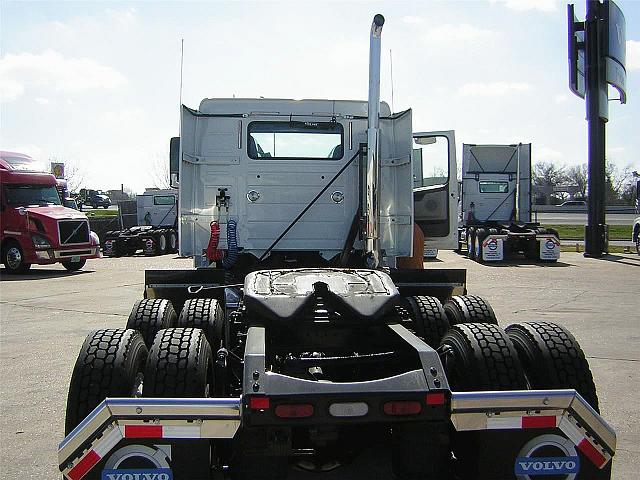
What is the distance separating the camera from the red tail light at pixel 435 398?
3174mm

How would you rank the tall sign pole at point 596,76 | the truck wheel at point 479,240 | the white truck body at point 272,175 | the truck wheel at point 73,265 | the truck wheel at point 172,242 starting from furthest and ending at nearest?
the truck wheel at point 172,242 → the tall sign pole at point 596,76 → the truck wheel at point 479,240 → the truck wheel at point 73,265 → the white truck body at point 272,175

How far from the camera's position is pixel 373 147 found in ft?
19.7

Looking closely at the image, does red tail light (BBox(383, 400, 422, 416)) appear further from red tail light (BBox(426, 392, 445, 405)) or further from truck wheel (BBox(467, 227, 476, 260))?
truck wheel (BBox(467, 227, 476, 260))

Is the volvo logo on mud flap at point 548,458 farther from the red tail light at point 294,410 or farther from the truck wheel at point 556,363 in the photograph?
the red tail light at point 294,410

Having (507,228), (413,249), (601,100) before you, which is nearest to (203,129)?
(413,249)

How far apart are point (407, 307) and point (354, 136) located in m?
2.60

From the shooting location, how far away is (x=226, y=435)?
123 inches

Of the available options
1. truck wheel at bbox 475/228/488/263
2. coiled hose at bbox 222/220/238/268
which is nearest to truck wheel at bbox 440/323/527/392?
coiled hose at bbox 222/220/238/268

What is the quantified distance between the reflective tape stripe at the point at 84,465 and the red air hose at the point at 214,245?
3931 millimetres

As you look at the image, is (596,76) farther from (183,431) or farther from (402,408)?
(183,431)

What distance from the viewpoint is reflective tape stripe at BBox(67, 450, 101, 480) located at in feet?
10.4

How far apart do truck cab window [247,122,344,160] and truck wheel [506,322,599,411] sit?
380cm

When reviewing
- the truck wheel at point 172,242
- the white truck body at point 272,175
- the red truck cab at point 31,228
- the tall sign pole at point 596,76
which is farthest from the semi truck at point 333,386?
the truck wheel at point 172,242

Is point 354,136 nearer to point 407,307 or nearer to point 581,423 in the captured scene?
point 407,307
